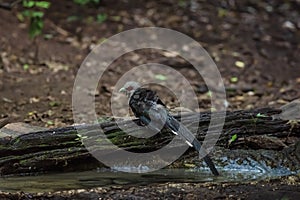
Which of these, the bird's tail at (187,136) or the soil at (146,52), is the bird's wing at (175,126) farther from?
the soil at (146,52)

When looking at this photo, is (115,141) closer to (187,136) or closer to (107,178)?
(107,178)

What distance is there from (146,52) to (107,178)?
11.8 ft

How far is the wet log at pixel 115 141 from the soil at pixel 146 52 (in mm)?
1259

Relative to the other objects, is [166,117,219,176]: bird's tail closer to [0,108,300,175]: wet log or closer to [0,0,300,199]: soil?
[0,108,300,175]: wet log

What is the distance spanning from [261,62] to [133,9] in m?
2.02

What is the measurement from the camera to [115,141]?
367 cm

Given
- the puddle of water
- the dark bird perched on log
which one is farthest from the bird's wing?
the puddle of water

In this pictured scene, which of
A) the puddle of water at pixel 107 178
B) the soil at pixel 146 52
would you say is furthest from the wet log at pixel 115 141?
the soil at pixel 146 52

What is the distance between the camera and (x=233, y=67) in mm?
6695

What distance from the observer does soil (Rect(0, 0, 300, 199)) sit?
18.7 feet

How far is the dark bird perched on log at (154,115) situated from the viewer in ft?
11.8

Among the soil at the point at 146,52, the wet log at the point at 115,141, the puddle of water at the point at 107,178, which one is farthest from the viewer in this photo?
the soil at the point at 146,52

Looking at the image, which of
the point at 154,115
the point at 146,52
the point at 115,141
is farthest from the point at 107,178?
the point at 146,52

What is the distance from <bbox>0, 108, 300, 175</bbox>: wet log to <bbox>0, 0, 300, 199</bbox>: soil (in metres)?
1.26
